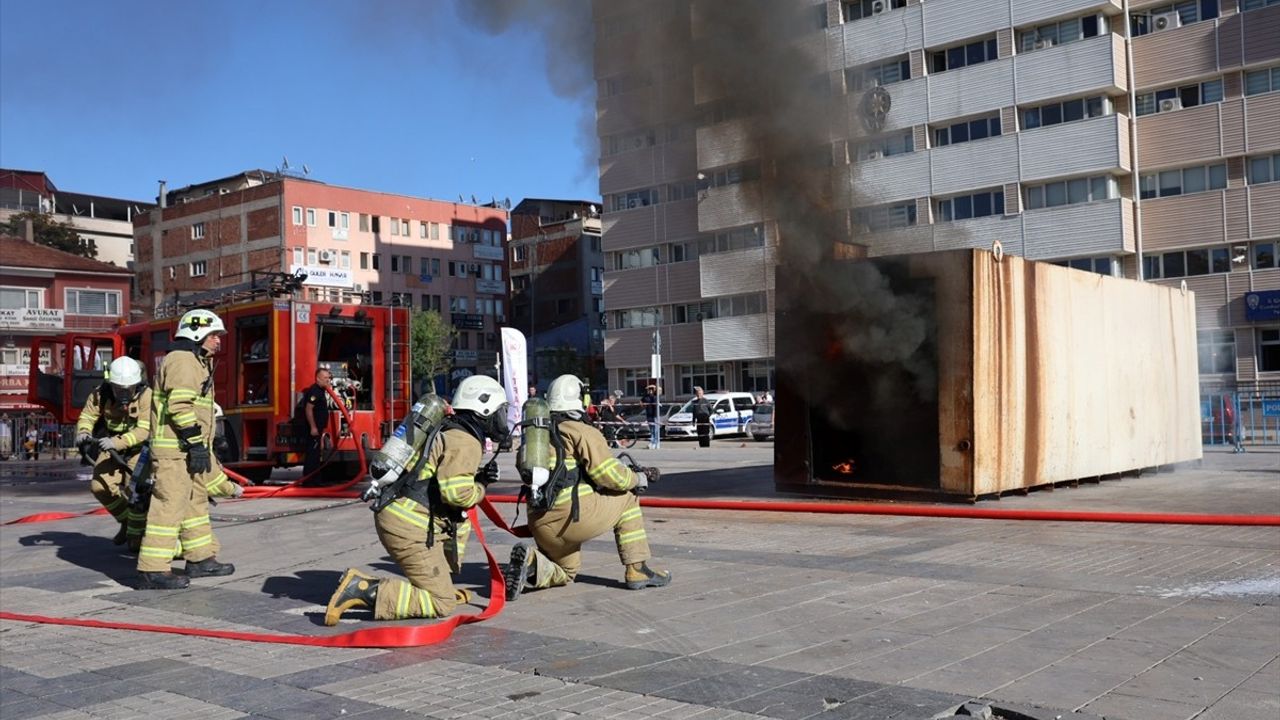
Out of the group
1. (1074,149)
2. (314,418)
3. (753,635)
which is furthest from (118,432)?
(1074,149)

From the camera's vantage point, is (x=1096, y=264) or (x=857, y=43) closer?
(x=857, y=43)

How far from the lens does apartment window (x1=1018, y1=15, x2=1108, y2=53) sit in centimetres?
3694

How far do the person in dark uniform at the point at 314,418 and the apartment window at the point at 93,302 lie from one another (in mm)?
42854

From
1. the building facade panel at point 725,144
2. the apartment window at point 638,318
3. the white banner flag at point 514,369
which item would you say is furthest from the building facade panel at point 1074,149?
the building facade panel at point 725,144

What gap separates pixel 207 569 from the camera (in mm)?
8812

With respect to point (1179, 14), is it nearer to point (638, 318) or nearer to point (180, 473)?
point (638, 318)

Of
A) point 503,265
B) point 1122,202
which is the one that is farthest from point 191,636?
point 503,265

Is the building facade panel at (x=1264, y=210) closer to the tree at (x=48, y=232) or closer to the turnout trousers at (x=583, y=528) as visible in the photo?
the turnout trousers at (x=583, y=528)

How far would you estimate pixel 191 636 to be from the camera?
6625 mm

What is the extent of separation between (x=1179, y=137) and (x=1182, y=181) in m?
1.48

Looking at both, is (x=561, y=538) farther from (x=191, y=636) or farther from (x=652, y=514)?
(x=652, y=514)

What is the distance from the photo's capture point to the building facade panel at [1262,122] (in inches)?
1351

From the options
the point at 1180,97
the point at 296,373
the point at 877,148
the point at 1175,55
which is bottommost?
the point at 296,373

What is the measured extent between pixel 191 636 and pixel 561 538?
2339 mm
